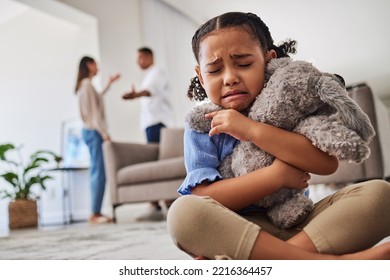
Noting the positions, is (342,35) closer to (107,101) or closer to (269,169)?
(269,169)

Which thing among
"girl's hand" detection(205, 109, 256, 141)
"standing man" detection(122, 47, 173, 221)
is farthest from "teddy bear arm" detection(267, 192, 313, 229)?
"standing man" detection(122, 47, 173, 221)

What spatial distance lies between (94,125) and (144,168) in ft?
1.44

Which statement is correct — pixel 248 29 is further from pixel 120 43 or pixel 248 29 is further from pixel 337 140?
pixel 120 43

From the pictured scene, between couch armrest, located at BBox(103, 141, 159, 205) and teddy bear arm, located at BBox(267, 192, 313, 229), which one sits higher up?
couch armrest, located at BBox(103, 141, 159, 205)

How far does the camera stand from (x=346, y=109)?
0.49m

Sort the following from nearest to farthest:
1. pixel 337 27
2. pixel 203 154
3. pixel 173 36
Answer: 1. pixel 203 154
2. pixel 337 27
3. pixel 173 36

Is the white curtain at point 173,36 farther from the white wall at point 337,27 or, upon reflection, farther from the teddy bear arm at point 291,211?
the teddy bear arm at point 291,211

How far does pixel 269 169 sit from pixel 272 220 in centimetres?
9

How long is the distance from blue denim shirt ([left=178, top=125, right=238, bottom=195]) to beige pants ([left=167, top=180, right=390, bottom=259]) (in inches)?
2.6

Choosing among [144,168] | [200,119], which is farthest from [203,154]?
[144,168]

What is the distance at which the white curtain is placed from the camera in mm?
789

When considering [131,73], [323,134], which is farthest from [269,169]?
[131,73]

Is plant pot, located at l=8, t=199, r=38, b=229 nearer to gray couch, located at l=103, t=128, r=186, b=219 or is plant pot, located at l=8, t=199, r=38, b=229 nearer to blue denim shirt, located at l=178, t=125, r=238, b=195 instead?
gray couch, located at l=103, t=128, r=186, b=219
